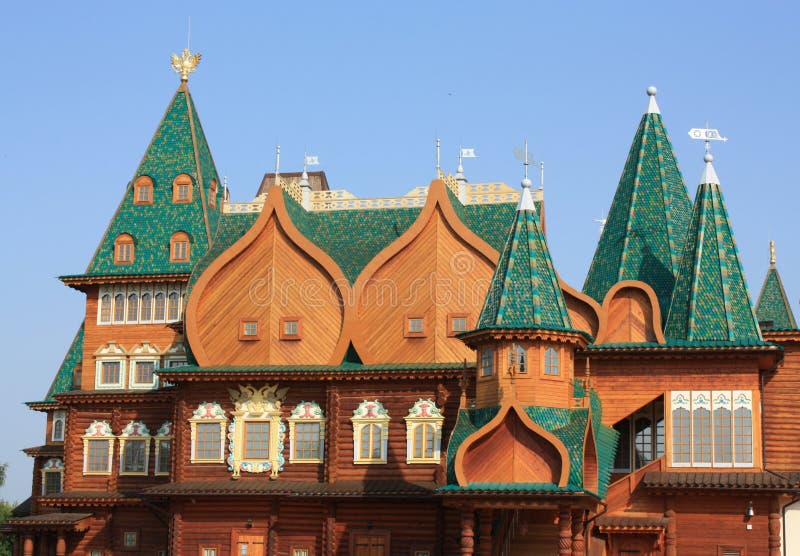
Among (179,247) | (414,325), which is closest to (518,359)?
(414,325)

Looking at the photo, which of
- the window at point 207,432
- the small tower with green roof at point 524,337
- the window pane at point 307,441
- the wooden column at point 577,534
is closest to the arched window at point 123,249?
the window at point 207,432

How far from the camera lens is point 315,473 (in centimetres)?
4044

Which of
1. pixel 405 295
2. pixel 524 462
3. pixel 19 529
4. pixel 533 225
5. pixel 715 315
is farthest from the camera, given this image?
pixel 19 529

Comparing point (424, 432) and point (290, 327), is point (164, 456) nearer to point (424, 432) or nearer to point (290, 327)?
point (290, 327)

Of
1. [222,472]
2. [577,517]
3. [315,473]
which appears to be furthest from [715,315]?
[222,472]

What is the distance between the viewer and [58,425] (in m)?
58.2

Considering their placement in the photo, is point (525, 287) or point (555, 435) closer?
point (555, 435)

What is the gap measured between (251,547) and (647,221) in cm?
1527

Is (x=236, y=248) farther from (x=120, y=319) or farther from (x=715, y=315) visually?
(x=715, y=315)

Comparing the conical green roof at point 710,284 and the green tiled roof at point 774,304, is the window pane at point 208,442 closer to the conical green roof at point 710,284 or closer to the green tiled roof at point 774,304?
the conical green roof at point 710,284

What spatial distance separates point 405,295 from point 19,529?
48.7ft

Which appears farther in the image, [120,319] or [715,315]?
[120,319]

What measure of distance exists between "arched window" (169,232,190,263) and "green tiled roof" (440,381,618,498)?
640 inches

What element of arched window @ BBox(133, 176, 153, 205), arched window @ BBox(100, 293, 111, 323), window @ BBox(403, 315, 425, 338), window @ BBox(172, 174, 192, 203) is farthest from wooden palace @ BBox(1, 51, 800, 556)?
arched window @ BBox(133, 176, 153, 205)
